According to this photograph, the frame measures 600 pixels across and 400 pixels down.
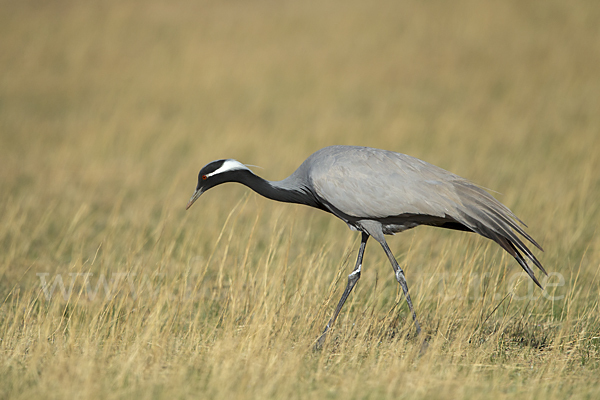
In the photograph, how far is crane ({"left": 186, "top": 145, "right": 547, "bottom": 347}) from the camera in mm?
4828

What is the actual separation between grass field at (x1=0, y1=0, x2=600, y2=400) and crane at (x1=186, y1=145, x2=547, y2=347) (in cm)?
48

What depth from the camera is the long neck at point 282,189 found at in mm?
5289

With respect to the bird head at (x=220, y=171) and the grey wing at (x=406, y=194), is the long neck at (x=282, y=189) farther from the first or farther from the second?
the grey wing at (x=406, y=194)

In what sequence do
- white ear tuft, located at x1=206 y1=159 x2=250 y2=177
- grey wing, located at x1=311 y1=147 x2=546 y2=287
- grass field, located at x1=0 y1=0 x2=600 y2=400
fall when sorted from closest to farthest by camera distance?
1. grass field, located at x1=0 y1=0 x2=600 y2=400
2. grey wing, located at x1=311 y1=147 x2=546 y2=287
3. white ear tuft, located at x1=206 y1=159 x2=250 y2=177

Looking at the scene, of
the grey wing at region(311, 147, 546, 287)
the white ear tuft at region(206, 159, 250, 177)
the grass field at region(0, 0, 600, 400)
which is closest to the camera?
the grass field at region(0, 0, 600, 400)

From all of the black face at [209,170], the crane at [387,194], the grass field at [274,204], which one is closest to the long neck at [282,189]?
the crane at [387,194]

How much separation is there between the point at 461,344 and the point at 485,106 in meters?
11.1

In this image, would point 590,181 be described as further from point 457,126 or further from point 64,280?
point 64,280

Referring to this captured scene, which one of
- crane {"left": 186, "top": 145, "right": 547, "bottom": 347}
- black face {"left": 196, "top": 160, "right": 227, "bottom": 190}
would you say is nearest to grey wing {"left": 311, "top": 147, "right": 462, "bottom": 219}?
crane {"left": 186, "top": 145, "right": 547, "bottom": 347}

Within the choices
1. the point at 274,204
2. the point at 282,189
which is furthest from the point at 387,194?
the point at 274,204

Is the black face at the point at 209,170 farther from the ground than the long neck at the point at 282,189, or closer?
farther from the ground

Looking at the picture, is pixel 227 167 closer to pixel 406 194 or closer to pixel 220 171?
pixel 220 171

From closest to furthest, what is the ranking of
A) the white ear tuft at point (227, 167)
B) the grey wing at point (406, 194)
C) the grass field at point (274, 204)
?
the grass field at point (274, 204) < the grey wing at point (406, 194) < the white ear tuft at point (227, 167)

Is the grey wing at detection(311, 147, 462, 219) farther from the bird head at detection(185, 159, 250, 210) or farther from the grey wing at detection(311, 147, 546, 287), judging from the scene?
the bird head at detection(185, 159, 250, 210)
